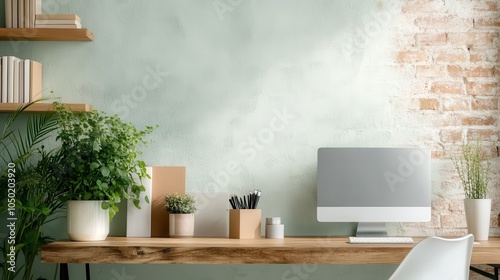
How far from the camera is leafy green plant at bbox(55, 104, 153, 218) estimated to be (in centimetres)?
311

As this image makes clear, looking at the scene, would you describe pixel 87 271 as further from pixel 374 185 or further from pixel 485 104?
pixel 485 104

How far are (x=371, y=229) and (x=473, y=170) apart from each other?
0.65 m

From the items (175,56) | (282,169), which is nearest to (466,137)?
→ (282,169)

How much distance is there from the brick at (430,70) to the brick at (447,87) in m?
0.05

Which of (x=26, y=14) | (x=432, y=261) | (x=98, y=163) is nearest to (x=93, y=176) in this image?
(x=98, y=163)

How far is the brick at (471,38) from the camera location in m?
3.70

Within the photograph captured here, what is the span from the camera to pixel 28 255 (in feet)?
10.8

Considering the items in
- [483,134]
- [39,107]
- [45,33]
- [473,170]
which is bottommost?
[473,170]

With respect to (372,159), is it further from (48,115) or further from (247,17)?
(48,115)

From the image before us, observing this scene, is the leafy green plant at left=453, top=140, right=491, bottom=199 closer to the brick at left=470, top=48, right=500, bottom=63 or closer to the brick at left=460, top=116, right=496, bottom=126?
the brick at left=460, top=116, right=496, bottom=126

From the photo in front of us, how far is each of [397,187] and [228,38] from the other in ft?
4.05

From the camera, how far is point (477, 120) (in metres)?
3.68

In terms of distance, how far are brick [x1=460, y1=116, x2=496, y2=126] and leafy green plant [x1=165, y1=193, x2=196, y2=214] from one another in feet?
5.23

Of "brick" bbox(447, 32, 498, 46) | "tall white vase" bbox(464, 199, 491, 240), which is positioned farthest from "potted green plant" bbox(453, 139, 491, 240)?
"brick" bbox(447, 32, 498, 46)
